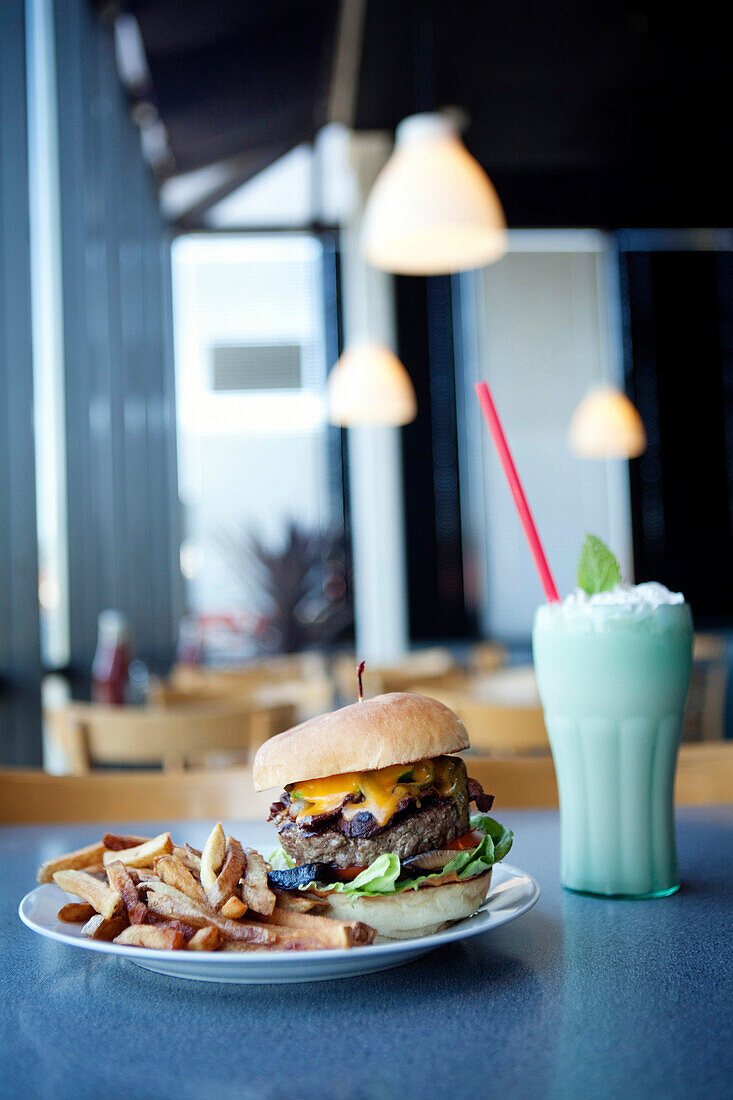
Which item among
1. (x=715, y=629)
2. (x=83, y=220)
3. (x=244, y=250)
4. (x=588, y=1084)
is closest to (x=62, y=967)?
(x=588, y=1084)

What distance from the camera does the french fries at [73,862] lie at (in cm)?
84

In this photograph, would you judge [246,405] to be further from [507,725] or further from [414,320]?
[507,725]

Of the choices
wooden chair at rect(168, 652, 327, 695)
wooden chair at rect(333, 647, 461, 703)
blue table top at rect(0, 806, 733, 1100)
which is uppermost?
blue table top at rect(0, 806, 733, 1100)

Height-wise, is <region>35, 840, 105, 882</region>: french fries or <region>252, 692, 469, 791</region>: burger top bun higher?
<region>252, 692, 469, 791</region>: burger top bun

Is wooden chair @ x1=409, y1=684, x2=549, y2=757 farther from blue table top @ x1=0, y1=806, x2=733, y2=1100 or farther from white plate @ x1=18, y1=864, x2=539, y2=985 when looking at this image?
white plate @ x1=18, y1=864, x2=539, y2=985

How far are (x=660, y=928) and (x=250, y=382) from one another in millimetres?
6397

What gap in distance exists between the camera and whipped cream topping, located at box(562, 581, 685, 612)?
34.3 inches

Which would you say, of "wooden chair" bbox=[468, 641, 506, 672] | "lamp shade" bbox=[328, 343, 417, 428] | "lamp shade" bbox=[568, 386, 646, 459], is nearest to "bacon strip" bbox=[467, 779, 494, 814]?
"lamp shade" bbox=[328, 343, 417, 428]

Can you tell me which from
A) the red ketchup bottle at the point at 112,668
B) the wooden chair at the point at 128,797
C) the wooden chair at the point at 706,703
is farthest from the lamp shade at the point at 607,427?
the wooden chair at the point at 128,797

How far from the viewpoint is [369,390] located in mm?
4641

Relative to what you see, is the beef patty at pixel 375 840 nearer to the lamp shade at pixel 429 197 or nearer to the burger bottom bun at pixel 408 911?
the burger bottom bun at pixel 408 911

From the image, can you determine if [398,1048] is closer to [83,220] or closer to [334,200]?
[83,220]

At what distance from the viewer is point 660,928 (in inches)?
31.9

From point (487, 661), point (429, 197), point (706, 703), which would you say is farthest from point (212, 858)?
point (487, 661)
